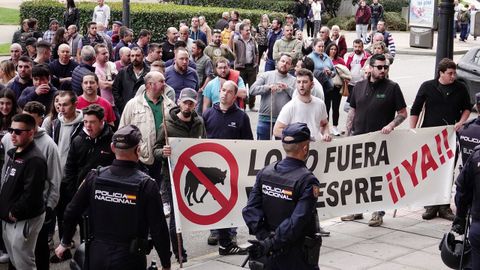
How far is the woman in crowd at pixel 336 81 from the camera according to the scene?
1595 cm

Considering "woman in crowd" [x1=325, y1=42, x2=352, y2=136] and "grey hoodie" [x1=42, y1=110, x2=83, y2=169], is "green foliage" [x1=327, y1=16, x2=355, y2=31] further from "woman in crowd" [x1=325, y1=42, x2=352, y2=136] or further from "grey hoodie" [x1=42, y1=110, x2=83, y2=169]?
"grey hoodie" [x1=42, y1=110, x2=83, y2=169]

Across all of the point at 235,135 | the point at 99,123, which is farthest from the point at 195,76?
the point at 99,123

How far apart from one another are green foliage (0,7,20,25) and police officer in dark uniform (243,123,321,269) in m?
32.8

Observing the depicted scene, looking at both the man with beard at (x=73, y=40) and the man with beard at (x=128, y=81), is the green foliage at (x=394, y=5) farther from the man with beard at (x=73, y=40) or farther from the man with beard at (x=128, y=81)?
the man with beard at (x=128, y=81)

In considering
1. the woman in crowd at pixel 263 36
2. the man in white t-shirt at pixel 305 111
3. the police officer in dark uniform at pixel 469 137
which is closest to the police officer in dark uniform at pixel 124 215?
the man in white t-shirt at pixel 305 111

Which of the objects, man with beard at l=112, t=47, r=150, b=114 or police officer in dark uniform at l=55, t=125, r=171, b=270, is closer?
police officer in dark uniform at l=55, t=125, r=171, b=270

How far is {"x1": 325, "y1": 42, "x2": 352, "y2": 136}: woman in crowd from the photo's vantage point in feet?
52.3

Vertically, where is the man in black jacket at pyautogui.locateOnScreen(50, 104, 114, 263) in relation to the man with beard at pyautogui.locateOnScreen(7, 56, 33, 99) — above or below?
below

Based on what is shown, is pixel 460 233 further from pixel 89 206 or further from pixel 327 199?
pixel 89 206

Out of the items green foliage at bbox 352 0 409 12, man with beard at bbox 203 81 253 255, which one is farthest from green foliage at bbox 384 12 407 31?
man with beard at bbox 203 81 253 255

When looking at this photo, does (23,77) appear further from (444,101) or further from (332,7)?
(332,7)

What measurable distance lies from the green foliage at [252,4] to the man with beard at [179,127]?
31115 millimetres

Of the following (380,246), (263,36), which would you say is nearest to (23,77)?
(380,246)

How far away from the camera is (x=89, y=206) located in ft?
21.5
